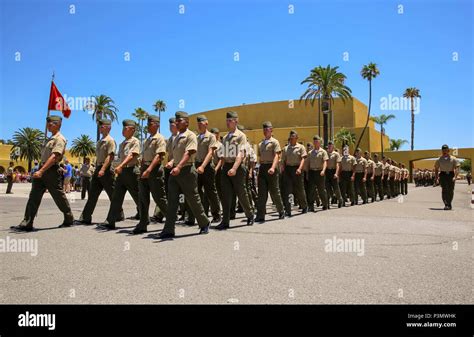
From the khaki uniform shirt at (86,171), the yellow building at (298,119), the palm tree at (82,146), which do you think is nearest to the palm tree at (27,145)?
the palm tree at (82,146)

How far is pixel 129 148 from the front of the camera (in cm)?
748

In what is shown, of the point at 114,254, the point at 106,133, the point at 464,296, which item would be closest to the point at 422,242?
the point at 464,296

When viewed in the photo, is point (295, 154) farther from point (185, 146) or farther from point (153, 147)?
point (185, 146)

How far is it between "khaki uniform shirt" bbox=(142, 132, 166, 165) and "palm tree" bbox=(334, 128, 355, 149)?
66.2 m

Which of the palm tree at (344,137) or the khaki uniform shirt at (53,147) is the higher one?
the palm tree at (344,137)

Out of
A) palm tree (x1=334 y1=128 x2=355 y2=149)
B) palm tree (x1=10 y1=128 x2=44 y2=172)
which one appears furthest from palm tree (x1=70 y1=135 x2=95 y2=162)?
palm tree (x1=334 y1=128 x2=355 y2=149)

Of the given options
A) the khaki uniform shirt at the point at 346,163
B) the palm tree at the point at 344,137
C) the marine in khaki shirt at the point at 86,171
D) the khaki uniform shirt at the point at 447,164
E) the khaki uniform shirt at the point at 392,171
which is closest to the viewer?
the khaki uniform shirt at the point at 447,164

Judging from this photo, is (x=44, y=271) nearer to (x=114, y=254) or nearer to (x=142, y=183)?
(x=114, y=254)

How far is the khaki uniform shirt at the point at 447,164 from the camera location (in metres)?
12.2

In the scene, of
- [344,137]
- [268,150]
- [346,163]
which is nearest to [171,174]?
[268,150]

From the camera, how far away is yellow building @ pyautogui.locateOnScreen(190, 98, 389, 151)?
250ft

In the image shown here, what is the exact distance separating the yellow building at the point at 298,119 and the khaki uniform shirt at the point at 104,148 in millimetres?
66423

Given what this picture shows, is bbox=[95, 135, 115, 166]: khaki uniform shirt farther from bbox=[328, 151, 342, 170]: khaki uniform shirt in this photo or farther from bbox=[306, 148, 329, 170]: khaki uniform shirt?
bbox=[328, 151, 342, 170]: khaki uniform shirt

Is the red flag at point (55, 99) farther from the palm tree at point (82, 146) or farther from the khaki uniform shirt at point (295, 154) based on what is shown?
the palm tree at point (82, 146)
